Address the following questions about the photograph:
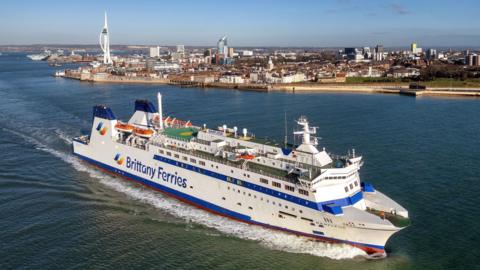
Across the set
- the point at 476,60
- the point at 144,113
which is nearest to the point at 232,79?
the point at 144,113

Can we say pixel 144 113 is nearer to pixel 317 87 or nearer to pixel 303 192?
pixel 303 192

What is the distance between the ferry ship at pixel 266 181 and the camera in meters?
13.0

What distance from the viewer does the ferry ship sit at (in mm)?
13047

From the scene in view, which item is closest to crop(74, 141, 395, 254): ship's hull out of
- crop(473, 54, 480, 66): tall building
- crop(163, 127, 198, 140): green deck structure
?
crop(163, 127, 198, 140): green deck structure

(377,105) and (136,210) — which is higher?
(377,105)

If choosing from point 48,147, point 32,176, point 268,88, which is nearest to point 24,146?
point 48,147

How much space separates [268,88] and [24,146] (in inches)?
1579

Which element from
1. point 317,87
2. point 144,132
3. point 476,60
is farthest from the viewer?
point 476,60

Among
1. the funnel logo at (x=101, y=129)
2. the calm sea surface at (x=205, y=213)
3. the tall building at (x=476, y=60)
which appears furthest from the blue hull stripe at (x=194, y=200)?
the tall building at (x=476, y=60)

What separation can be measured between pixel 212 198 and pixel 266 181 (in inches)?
115

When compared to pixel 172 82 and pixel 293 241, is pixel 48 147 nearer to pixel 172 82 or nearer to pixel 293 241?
pixel 293 241

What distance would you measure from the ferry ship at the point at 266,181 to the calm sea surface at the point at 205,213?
540 millimetres

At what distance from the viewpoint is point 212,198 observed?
16.2 m

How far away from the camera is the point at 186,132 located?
64.8ft
